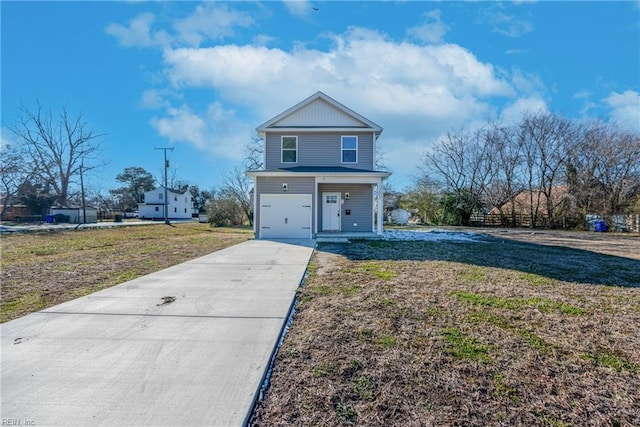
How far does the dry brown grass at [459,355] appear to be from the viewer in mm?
2170

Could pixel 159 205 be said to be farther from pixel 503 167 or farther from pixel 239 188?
pixel 503 167

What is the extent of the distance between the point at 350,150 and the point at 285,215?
14.9 feet

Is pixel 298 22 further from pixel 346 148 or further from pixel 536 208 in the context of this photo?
pixel 536 208

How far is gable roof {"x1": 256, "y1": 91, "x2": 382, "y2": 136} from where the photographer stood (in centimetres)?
1470

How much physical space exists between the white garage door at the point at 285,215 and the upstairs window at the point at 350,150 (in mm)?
2988

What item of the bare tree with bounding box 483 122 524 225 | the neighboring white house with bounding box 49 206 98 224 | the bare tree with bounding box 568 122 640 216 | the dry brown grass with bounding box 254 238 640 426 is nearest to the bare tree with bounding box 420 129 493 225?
the bare tree with bounding box 483 122 524 225

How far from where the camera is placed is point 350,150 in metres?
14.9

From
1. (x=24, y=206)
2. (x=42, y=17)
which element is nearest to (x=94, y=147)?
(x=24, y=206)

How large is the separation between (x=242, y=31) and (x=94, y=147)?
37.6 meters

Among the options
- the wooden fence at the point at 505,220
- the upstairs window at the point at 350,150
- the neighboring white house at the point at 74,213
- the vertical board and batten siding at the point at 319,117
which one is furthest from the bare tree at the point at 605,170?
the neighboring white house at the point at 74,213

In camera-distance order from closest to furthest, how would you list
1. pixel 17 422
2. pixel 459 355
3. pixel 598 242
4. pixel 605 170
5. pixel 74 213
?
1. pixel 17 422
2. pixel 459 355
3. pixel 598 242
4. pixel 605 170
5. pixel 74 213

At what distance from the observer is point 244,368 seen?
2.70 meters

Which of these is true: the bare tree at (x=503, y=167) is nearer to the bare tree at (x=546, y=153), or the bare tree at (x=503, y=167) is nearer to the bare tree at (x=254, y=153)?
the bare tree at (x=546, y=153)

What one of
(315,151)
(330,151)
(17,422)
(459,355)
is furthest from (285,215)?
(17,422)
